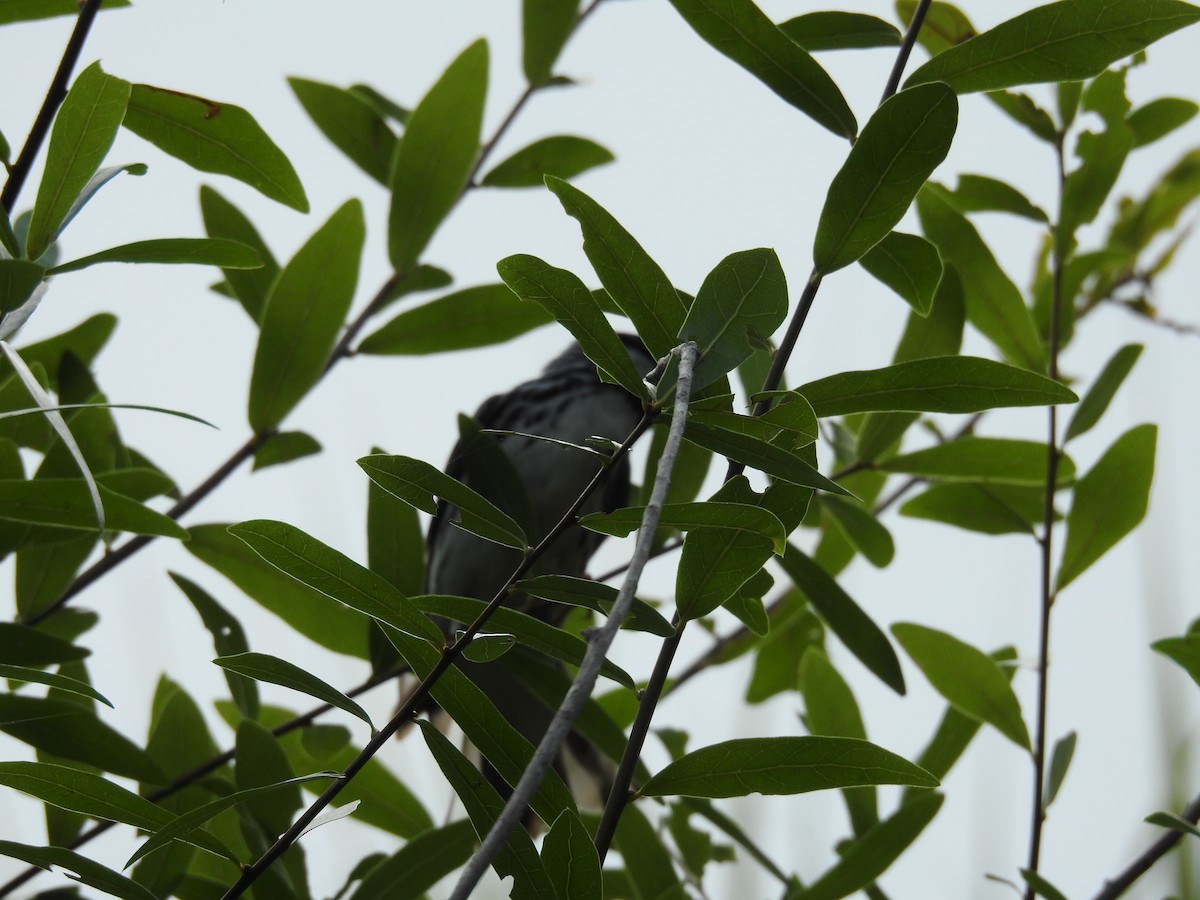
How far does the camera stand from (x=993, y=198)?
138 centimetres

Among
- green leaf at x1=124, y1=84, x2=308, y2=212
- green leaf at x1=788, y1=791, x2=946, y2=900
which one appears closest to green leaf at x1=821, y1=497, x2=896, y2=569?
green leaf at x1=788, y1=791, x2=946, y2=900

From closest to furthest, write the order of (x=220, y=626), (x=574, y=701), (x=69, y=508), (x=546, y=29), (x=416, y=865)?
1. (x=574, y=701)
2. (x=69, y=508)
3. (x=416, y=865)
4. (x=220, y=626)
5. (x=546, y=29)

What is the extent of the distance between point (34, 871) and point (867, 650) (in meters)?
0.72

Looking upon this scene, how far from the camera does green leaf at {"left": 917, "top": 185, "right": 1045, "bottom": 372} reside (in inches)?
51.4

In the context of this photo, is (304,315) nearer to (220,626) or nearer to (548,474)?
(220,626)

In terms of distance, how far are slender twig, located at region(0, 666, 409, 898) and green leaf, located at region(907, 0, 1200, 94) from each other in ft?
2.05

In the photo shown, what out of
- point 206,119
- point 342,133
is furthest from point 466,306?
point 206,119

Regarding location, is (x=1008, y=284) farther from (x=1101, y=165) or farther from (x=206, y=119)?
(x=206, y=119)

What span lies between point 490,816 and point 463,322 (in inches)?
32.7

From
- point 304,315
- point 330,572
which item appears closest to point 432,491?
point 330,572

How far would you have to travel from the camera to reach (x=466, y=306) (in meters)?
1.50

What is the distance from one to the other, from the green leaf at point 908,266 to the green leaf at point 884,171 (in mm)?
134

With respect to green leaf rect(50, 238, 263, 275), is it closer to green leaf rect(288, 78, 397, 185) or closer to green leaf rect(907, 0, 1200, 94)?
green leaf rect(907, 0, 1200, 94)

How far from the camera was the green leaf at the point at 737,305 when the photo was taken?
680 millimetres
